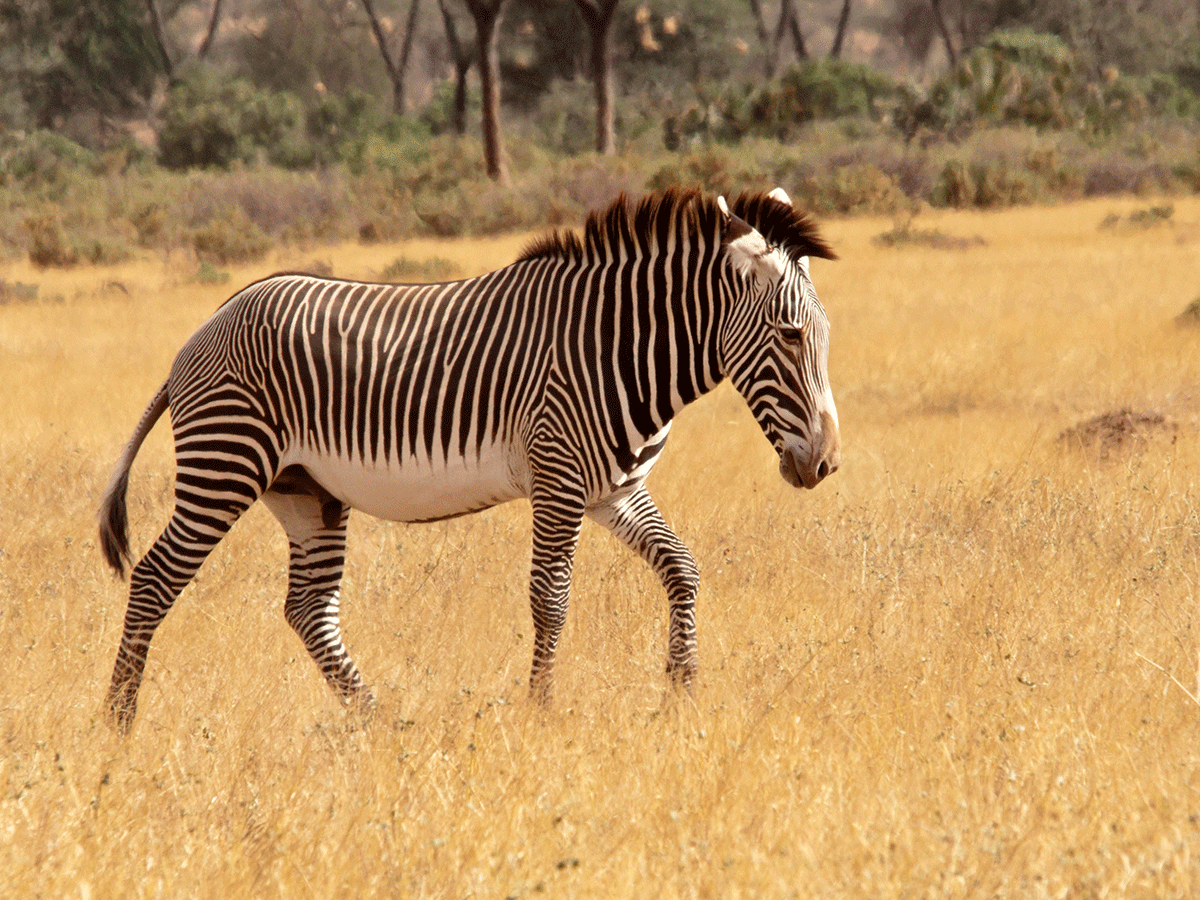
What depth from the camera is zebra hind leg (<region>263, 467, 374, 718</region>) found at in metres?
5.00

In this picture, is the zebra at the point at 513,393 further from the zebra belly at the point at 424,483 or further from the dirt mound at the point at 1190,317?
the dirt mound at the point at 1190,317

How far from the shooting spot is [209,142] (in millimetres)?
40188

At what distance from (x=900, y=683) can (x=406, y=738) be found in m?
1.78

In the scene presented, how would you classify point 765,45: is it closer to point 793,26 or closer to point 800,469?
point 793,26

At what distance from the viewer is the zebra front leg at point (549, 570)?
447 cm

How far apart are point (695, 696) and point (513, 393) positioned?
128cm

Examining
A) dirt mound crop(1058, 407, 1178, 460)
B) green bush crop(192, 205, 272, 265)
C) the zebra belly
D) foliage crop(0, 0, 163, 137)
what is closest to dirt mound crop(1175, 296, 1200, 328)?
dirt mound crop(1058, 407, 1178, 460)

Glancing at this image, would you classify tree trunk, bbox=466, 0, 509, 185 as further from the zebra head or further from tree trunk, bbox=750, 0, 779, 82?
the zebra head

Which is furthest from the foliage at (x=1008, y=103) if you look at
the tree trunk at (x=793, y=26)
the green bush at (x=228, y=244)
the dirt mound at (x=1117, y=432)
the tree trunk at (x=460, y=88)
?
the dirt mound at (x=1117, y=432)

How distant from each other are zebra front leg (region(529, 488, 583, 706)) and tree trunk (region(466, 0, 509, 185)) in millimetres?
23995

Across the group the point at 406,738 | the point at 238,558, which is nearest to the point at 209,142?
the point at 238,558

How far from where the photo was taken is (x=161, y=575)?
4.75 meters

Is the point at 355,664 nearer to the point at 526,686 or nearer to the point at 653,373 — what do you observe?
the point at 526,686

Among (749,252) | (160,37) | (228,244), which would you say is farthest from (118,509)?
(160,37)
